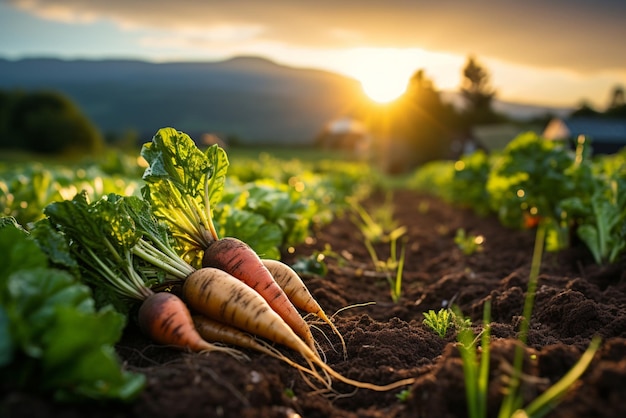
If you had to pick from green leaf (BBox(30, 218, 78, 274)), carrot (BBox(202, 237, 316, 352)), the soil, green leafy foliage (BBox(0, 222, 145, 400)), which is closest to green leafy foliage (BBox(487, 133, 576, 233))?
the soil

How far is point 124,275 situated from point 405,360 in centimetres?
183

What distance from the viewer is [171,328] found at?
326cm

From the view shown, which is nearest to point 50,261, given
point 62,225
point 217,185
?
point 62,225

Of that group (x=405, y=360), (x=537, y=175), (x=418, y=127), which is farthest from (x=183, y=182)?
(x=418, y=127)

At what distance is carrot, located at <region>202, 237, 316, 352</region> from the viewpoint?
3812 mm

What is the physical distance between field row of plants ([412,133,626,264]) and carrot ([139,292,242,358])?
4.60 metres

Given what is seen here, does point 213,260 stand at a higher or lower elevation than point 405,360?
higher

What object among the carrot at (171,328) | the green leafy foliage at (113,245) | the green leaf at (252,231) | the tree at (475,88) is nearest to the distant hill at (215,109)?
the tree at (475,88)

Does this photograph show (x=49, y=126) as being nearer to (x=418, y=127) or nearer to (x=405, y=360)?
(x=418, y=127)

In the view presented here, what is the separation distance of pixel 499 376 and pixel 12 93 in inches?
2130

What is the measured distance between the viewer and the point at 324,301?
16.2 feet

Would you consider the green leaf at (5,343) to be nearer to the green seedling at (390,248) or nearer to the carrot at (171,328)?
the carrot at (171,328)

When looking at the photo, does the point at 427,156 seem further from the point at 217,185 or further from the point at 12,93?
the point at 217,185

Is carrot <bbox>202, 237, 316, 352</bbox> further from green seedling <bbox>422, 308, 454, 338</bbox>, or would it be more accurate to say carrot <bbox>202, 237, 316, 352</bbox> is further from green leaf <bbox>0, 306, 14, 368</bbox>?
green leaf <bbox>0, 306, 14, 368</bbox>
